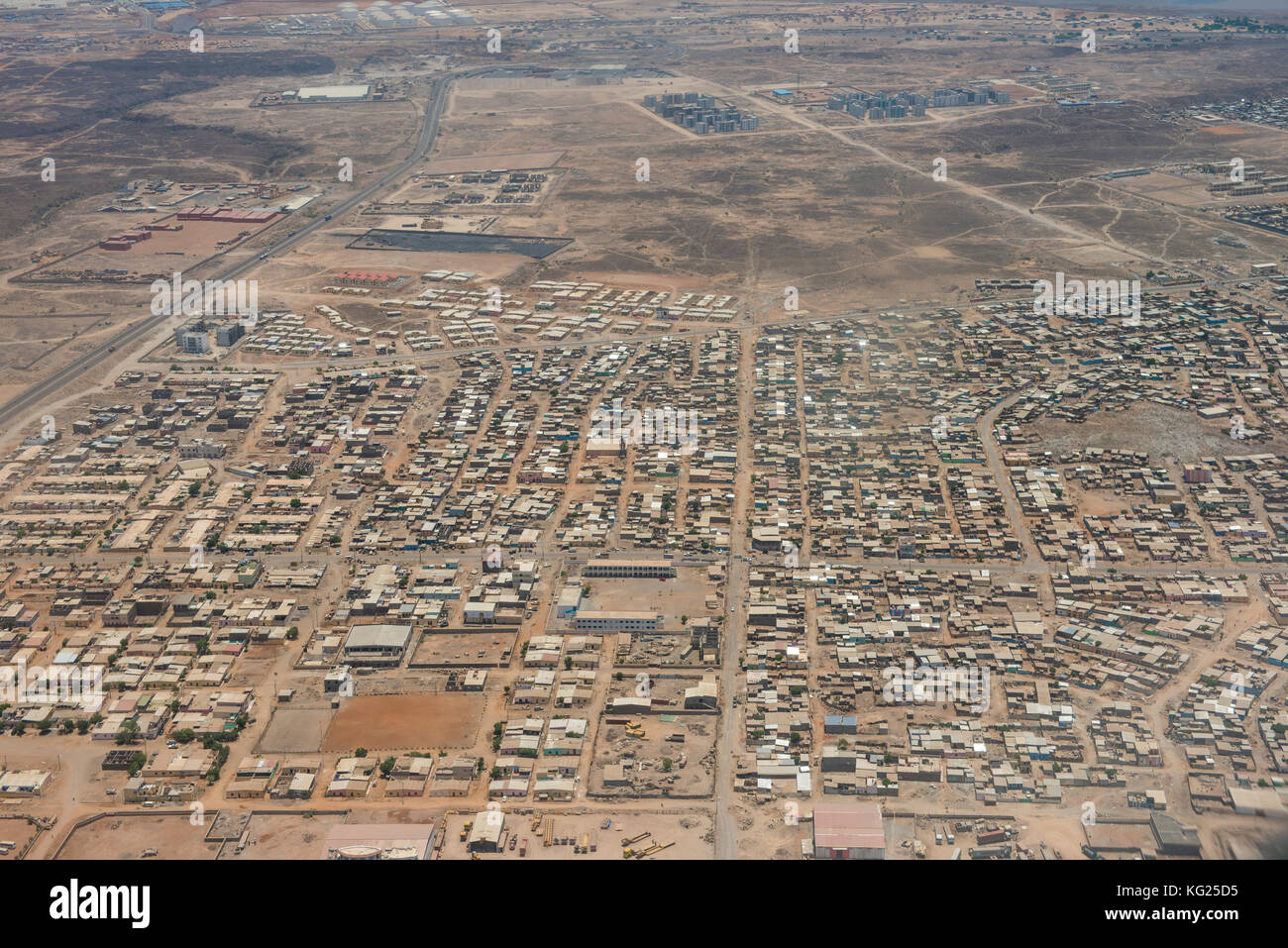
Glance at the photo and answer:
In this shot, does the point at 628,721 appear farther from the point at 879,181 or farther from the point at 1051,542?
the point at 879,181

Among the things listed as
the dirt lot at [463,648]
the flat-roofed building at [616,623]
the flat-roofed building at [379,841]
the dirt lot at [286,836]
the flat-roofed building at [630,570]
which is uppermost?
the flat-roofed building at [630,570]

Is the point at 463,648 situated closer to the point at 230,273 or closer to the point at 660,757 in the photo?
the point at 660,757
